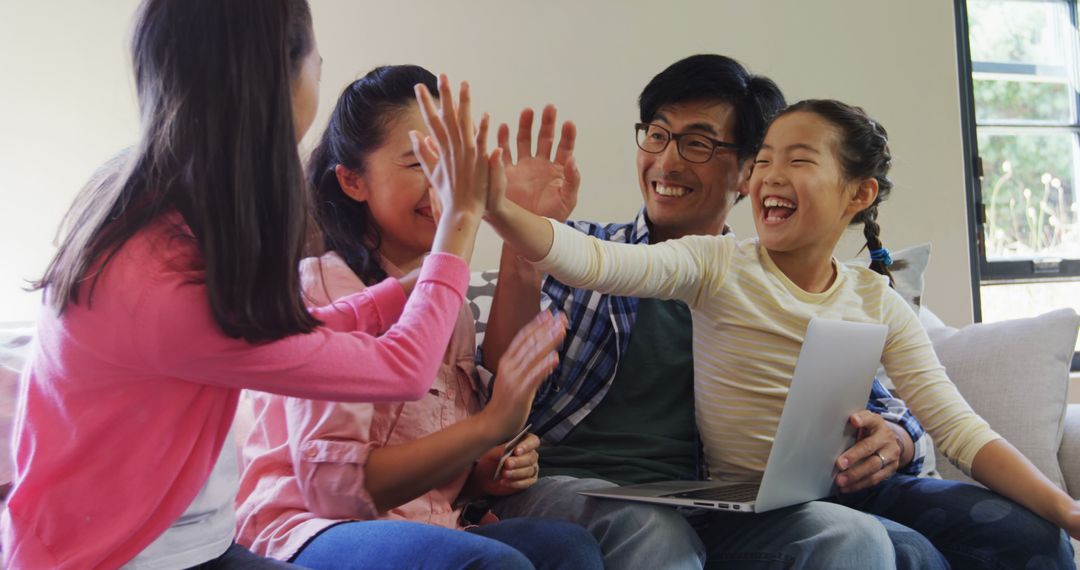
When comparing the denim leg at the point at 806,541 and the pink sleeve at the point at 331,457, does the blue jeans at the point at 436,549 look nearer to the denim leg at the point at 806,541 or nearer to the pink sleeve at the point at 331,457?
the pink sleeve at the point at 331,457

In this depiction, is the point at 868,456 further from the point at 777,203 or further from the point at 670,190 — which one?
the point at 670,190

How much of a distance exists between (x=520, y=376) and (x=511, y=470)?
195 millimetres

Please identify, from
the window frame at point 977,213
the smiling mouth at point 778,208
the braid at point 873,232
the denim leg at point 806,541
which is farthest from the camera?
the window frame at point 977,213

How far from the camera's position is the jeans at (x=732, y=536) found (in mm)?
1222

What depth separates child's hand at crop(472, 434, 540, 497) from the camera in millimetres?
1335

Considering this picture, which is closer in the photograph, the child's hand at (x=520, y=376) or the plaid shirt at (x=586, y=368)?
the child's hand at (x=520, y=376)

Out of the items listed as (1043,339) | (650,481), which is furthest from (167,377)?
(1043,339)

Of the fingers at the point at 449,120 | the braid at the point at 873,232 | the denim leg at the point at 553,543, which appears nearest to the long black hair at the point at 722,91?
the braid at the point at 873,232

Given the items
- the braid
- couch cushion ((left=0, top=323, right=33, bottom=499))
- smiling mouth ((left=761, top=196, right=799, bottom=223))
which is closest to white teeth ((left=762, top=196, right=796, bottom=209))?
smiling mouth ((left=761, top=196, right=799, bottom=223))

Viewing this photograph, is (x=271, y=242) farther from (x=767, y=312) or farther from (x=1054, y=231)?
(x=1054, y=231)

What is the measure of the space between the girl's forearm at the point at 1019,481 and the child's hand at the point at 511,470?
64cm

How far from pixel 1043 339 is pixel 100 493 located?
170 centimetres

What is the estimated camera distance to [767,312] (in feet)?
4.72

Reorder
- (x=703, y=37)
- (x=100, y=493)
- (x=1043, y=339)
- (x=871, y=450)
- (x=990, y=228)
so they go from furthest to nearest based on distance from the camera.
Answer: (x=990, y=228), (x=703, y=37), (x=1043, y=339), (x=871, y=450), (x=100, y=493)
